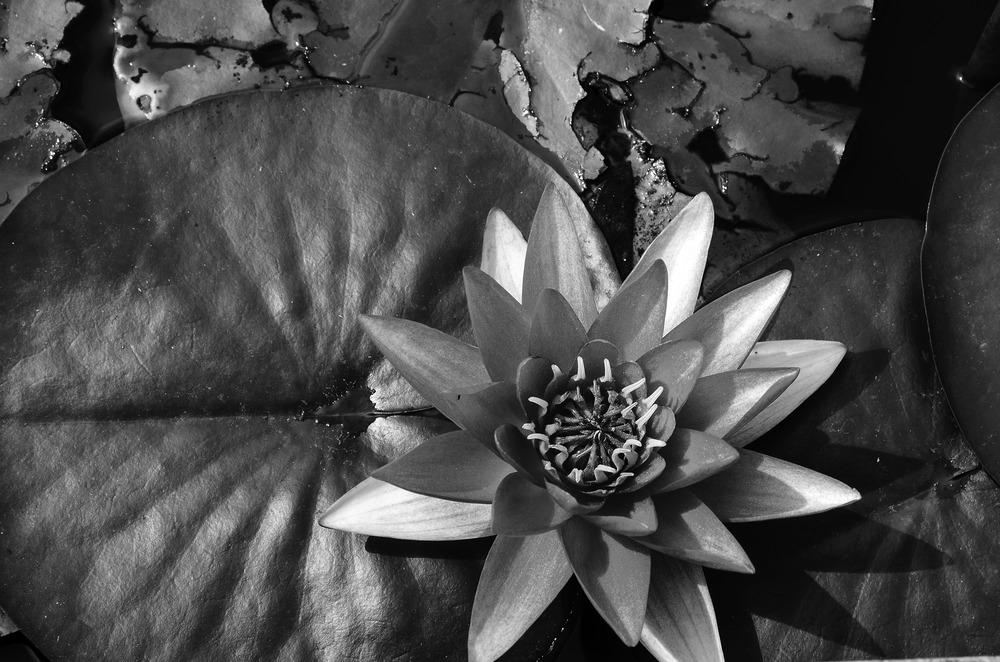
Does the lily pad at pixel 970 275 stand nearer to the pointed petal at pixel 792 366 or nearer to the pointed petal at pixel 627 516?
the pointed petal at pixel 792 366

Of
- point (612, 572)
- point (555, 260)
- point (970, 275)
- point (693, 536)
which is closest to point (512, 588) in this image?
point (612, 572)

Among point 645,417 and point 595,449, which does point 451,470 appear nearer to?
point 595,449

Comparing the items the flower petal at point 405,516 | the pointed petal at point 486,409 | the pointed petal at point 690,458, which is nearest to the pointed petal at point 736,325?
the pointed petal at point 690,458

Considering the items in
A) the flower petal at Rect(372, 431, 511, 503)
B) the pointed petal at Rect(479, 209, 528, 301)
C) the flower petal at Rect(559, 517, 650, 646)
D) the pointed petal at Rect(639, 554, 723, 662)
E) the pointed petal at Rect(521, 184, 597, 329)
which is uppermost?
the pointed petal at Rect(521, 184, 597, 329)

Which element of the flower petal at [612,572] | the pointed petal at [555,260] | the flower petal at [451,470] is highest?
the pointed petal at [555,260]

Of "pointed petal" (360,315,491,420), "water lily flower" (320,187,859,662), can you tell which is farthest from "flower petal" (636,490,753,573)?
"pointed petal" (360,315,491,420)

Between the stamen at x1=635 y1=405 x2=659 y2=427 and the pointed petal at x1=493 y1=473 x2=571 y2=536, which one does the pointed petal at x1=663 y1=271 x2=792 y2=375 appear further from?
the pointed petal at x1=493 y1=473 x2=571 y2=536
